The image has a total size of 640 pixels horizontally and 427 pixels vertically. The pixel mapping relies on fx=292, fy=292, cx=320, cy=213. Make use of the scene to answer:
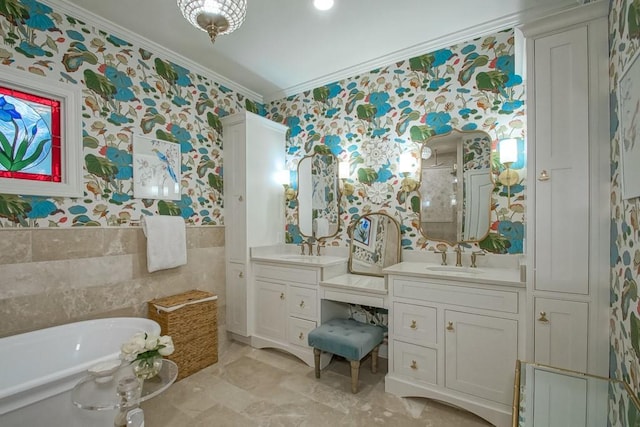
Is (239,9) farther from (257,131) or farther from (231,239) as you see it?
(231,239)

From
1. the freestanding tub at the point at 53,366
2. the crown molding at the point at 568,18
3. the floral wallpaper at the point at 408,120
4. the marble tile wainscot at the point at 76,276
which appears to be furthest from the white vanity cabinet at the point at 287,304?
the crown molding at the point at 568,18

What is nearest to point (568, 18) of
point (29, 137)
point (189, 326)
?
point (189, 326)

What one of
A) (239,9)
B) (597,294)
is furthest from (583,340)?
(239,9)

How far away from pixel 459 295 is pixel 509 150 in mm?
1162

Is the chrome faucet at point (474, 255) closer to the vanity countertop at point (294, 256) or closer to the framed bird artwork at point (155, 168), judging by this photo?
the vanity countertop at point (294, 256)

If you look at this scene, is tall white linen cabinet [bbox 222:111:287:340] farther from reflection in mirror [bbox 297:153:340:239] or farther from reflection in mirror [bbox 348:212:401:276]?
reflection in mirror [bbox 348:212:401:276]

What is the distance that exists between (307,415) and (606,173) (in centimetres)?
232

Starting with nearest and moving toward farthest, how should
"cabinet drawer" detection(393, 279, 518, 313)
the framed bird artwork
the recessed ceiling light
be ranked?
"cabinet drawer" detection(393, 279, 518, 313) < the recessed ceiling light < the framed bird artwork

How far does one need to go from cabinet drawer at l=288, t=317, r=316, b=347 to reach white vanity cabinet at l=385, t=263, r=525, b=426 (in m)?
0.79

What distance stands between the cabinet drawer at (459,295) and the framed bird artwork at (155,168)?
7.44 ft

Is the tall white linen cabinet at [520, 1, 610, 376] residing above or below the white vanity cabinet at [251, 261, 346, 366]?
above

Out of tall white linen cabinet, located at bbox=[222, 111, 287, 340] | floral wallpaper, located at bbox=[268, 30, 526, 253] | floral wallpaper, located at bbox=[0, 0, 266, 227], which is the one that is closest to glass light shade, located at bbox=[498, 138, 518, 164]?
floral wallpaper, located at bbox=[268, 30, 526, 253]

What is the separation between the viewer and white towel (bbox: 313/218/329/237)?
10.6ft

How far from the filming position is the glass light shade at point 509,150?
2203 millimetres
